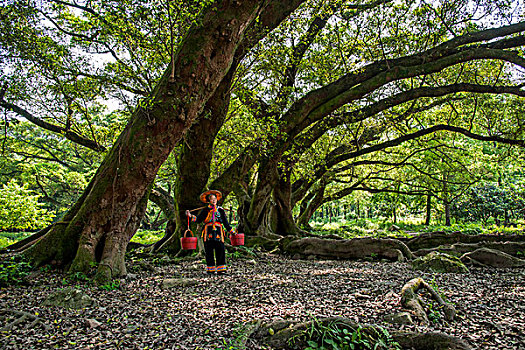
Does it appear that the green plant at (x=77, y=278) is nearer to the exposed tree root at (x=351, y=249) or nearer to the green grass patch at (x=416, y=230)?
the exposed tree root at (x=351, y=249)

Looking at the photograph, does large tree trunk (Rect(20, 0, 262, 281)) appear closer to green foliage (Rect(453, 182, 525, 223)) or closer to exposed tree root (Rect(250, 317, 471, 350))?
exposed tree root (Rect(250, 317, 471, 350))

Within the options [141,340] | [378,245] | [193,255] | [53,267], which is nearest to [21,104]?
[53,267]

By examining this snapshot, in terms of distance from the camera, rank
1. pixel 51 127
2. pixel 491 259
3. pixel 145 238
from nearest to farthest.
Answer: pixel 491 259
pixel 51 127
pixel 145 238

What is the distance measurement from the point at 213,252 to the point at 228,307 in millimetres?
2310

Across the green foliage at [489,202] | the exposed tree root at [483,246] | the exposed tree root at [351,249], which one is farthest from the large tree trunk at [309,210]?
the green foliage at [489,202]

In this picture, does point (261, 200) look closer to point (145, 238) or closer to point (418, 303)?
point (418, 303)

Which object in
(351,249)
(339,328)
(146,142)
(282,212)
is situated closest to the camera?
(339,328)

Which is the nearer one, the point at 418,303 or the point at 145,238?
the point at 418,303

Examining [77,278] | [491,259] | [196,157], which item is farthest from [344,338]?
[196,157]

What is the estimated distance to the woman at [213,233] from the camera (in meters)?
→ 5.79

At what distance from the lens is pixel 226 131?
841 centimetres

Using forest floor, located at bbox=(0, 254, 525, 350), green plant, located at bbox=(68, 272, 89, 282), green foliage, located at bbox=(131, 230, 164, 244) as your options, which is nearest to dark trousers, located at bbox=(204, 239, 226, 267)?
forest floor, located at bbox=(0, 254, 525, 350)

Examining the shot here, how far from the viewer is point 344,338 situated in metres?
2.45

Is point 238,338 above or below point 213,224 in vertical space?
below
